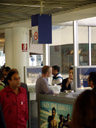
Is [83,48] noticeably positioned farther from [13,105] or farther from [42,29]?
[13,105]

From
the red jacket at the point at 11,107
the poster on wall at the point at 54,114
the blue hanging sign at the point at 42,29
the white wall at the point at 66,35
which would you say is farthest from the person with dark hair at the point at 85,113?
the white wall at the point at 66,35

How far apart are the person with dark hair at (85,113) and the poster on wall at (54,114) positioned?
3348 mm

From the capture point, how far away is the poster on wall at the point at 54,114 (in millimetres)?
5570

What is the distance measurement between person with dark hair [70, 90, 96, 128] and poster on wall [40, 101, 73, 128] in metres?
3.35

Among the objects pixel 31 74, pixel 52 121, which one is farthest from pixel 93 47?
pixel 52 121

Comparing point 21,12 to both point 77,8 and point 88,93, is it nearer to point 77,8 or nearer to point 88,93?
point 77,8

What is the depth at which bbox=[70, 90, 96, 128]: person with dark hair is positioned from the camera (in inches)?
81.5

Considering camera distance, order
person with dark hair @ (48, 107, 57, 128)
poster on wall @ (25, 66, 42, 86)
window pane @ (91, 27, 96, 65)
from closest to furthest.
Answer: person with dark hair @ (48, 107, 57, 128)
poster on wall @ (25, 66, 42, 86)
window pane @ (91, 27, 96, 65)

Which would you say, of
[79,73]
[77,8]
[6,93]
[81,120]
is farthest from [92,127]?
[77,8]

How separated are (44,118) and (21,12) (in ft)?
21.4

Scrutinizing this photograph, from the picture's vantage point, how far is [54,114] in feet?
19.2

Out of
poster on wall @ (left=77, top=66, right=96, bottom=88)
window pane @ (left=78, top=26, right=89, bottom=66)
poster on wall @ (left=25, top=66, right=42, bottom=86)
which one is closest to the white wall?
window pane @ (left=78, top=26, right=89, bottom=66)

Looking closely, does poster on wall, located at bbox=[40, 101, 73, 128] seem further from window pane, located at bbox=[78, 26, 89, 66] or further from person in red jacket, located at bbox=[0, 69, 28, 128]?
window pane, located at bbox=[78, 26, 89, 66]

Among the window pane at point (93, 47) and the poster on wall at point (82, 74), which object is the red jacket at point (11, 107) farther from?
the window pane at point (93, 47)
